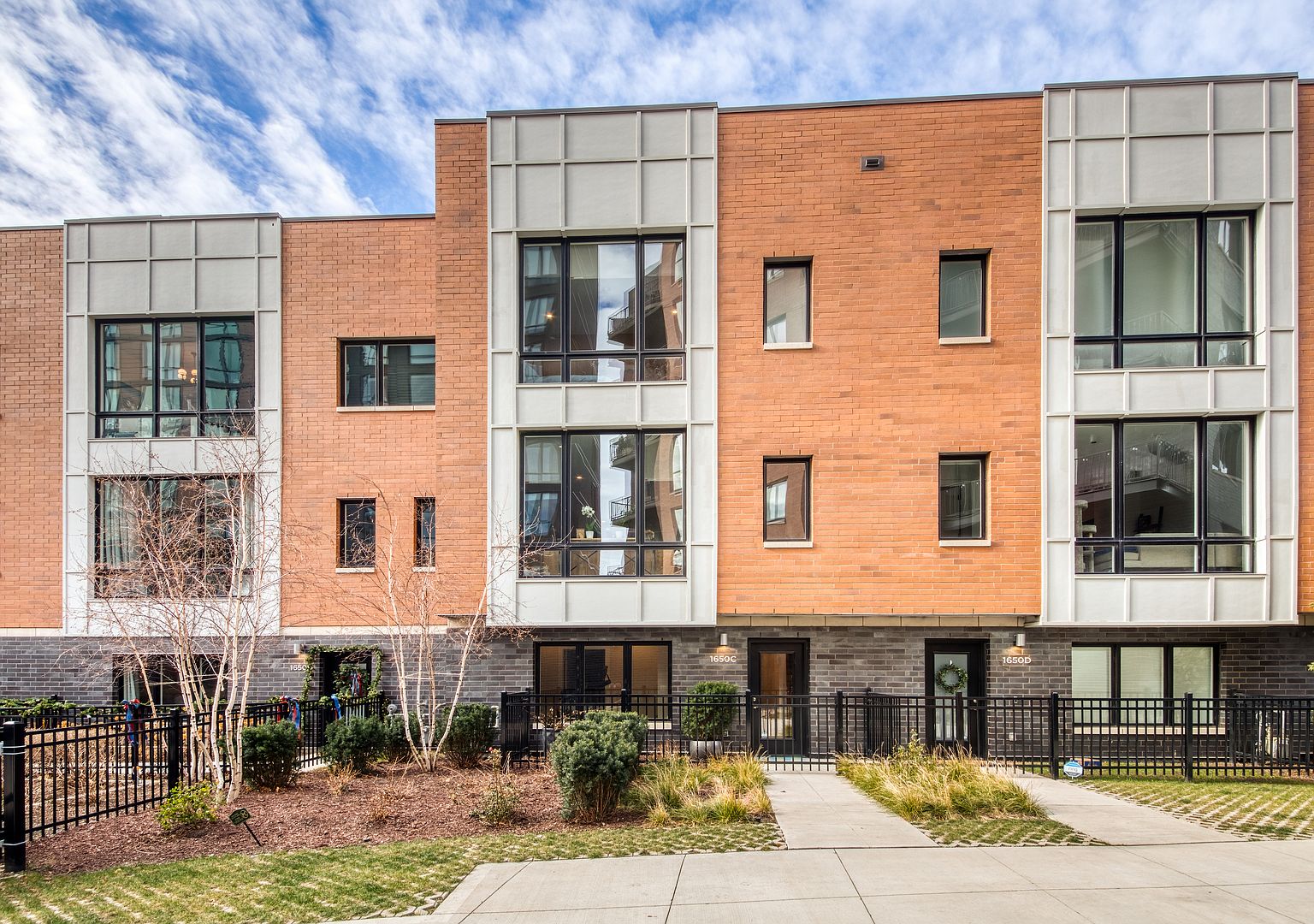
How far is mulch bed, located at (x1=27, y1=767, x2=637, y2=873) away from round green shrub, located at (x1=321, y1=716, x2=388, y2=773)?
0.45 m

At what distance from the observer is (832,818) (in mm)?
8734

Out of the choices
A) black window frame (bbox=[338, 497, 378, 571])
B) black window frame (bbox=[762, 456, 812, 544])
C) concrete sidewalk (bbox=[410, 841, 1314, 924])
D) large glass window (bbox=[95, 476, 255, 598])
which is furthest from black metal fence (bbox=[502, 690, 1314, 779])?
large glass window (bbox=[95, 476, 255, 598])

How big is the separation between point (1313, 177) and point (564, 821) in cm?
1544

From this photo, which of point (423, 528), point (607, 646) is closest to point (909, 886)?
point (607, 646)

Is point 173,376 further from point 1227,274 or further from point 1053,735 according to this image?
point 1227,274

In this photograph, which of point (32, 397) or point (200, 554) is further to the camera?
point (32, 397)

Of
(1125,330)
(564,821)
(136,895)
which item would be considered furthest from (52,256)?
(1125,330)

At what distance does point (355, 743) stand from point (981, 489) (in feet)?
35.8

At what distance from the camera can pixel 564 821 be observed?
8.69 meters

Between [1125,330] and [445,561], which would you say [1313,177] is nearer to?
[1125,330]

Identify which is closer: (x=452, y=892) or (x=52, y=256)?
(x=452, y=892)

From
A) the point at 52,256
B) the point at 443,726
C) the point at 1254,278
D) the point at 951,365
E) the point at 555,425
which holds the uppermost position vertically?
the point at 52,256

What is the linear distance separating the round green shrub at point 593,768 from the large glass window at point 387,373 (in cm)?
899

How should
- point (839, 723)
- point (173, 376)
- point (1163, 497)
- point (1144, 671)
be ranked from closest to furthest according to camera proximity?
1. point (839, 723)
2. point (1163, 497)
3. point (1144, 671)
4. point (173, 376)
